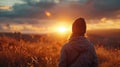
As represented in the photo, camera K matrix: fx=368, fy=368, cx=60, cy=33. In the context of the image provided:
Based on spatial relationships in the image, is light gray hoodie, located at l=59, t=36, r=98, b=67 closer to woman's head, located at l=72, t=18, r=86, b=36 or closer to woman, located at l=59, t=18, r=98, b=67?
woman, located at l=59, t=18, r=98, b=67

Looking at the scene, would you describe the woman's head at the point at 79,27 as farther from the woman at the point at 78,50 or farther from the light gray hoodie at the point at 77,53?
the light gray hoodie at the point at 77,53

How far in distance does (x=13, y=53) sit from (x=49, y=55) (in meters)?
1.92

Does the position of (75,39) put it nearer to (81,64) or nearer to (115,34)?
(81,64)

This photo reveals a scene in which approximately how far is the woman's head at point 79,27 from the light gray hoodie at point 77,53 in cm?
11

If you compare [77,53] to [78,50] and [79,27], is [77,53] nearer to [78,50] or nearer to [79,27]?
[78,50]

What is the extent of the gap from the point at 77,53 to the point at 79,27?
59cm

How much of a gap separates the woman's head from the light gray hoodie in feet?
0.37

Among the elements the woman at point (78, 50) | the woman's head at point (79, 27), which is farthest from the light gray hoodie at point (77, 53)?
the woman's head at point (79, 27)

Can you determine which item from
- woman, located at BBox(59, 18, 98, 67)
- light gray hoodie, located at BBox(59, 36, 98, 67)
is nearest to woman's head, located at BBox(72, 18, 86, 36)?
woman, located at BBox(59, 18, 98, 67)

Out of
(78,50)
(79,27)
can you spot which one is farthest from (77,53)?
(79,27)

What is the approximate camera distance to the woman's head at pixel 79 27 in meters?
8.21

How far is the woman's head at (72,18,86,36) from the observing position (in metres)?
8.21

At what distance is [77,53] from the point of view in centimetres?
828

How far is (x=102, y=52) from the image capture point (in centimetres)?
1991
